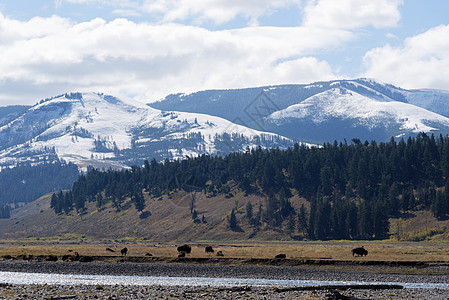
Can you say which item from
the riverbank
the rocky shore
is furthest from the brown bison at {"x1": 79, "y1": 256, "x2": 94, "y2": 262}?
the riverbank

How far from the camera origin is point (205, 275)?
68062 millimetres

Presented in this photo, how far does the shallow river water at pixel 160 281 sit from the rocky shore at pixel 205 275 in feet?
9.68

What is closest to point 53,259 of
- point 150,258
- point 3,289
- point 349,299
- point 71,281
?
point 150,258

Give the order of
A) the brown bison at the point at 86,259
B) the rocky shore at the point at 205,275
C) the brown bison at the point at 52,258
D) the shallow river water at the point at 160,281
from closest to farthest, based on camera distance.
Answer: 1. the rocky shore at the point at 205,275
2. the shallow river water at the point at 160,281
3. the brown bison at the point at 86,259
4. the brown bison at the point at 52,258

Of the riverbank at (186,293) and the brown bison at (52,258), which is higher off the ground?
the riverbank at (186,293)

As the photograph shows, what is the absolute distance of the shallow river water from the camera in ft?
189

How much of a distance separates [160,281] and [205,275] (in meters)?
7.92

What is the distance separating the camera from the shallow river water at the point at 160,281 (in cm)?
5772

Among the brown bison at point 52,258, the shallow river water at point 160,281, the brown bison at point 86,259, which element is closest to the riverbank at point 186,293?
the shallow river water at point 160,281

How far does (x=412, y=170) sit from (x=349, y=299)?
151719mm

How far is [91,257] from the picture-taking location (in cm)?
8531

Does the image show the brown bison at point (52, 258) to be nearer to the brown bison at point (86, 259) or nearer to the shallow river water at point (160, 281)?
the brown bison at point (86, 259)

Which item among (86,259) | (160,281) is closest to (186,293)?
(160,281)

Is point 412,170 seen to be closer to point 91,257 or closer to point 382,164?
point 382,164
